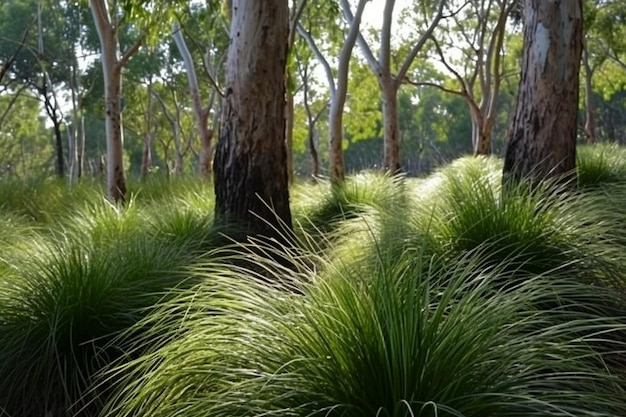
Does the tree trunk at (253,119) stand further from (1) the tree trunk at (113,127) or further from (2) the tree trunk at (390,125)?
(2) the tree trunk at (390,125)

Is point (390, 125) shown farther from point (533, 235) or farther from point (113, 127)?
point (533, 235)

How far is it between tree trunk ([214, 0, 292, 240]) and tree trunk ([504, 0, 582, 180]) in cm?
244

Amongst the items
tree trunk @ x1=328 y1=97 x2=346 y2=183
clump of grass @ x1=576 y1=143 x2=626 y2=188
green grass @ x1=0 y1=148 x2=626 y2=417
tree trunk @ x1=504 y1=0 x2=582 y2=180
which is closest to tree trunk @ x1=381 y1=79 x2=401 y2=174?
tree trunk @ x1=328 y1=97 x2=346 y2=183

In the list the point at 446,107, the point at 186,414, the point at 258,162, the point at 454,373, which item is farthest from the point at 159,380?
the point at 446,107

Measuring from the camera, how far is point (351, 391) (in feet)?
6.94

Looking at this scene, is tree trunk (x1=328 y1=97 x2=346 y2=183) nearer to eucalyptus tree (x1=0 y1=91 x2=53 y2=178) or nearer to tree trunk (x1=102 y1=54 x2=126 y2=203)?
tree trunk (x1=102 y1=54 x2=126 y2=203)

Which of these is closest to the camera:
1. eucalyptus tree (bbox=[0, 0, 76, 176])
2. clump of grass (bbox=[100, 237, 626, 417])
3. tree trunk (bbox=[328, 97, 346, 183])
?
clump of grass (bbox=[100, 237, 626, 417])

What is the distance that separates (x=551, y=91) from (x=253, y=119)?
3041 millimetres

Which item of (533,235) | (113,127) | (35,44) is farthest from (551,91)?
(35,44)

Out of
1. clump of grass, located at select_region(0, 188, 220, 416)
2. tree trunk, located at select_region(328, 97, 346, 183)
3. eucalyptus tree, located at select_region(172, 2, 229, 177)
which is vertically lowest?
clump of grass, located at select_region(0, 188, 220, 416)

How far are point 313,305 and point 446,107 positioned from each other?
202ft

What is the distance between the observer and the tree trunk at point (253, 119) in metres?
6.08

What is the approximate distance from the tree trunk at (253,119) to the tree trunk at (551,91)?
2.44 metres

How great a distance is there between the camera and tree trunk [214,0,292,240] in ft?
20.0
